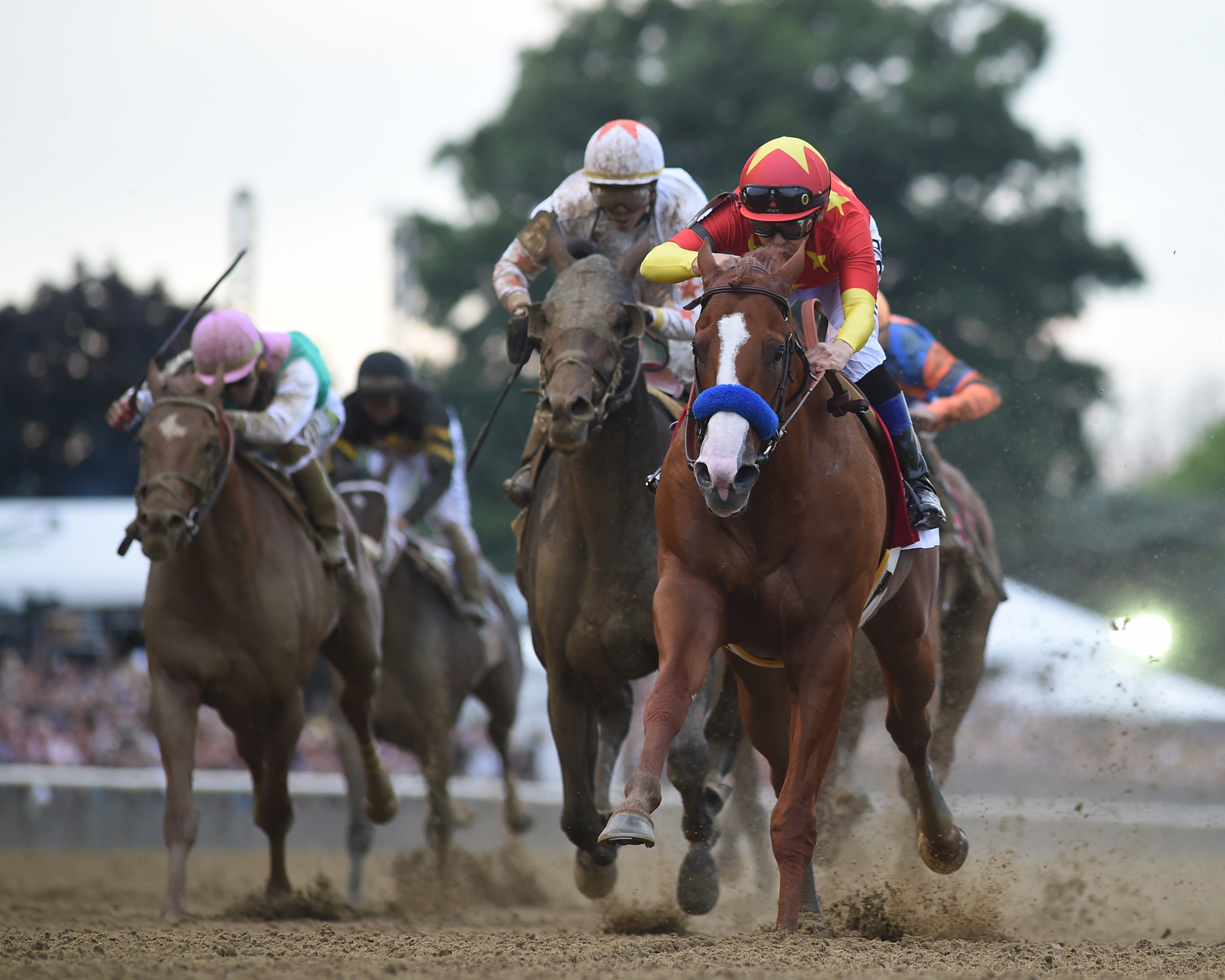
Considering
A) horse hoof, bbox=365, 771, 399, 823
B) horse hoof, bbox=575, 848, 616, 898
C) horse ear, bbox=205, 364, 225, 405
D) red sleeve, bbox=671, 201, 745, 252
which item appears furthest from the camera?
horse hoof, bbox=365, 771, 399, 823

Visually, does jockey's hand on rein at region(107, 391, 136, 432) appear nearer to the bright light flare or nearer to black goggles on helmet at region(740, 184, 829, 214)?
black goggles on helmet at region(740, 184, 829, 214)

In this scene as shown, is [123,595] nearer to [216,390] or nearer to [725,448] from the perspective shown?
[216,390]

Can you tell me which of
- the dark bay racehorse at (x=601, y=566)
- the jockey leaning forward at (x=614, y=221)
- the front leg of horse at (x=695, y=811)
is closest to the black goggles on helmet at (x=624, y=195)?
the jockey leaning forward at (x=614, y=221)

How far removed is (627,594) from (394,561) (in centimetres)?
463

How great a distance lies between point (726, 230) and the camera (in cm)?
557

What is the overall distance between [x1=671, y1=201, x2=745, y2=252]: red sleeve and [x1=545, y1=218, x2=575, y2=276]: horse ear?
782 millimetres

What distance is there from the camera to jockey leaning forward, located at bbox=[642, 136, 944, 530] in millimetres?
5316

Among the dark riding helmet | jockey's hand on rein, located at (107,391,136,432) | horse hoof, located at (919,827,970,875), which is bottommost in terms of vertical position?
horse hoof, located at (919,827,970,875)

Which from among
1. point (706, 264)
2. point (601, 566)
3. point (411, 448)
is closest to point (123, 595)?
point (411, 448)

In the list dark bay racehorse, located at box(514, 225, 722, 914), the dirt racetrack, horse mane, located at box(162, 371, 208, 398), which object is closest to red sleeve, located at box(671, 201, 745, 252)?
dark bay racehorse, located at box(514, 225, 722, 914)

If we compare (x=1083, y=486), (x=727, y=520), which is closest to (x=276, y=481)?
(x=727, y=520)

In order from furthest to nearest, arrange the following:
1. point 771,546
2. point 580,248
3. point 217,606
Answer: point 217,606, point 580,248, point 771,546

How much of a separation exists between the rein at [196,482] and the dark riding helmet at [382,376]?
2582 mm

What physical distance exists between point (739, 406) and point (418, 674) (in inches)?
247
